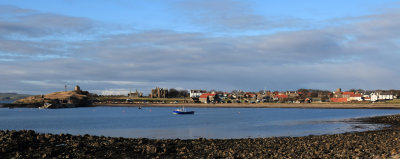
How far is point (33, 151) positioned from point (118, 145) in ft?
17.7

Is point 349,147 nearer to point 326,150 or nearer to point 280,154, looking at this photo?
point 326,150

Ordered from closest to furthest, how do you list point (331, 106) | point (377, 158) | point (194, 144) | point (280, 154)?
point (377, 158) → point (280, 154) → point (194, 144) → point (331, 106)

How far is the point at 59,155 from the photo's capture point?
22016mm

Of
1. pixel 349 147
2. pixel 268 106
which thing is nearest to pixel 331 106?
pixel 268 106

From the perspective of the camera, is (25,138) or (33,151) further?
(25,138)

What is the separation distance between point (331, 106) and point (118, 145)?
163105 millimetres

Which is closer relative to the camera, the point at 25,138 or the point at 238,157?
the point at 238,157

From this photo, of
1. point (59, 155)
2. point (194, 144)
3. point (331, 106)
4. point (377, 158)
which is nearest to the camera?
point (377, 158)

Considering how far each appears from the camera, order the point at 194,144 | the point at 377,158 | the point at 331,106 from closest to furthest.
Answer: the point at 377,158 < the point at 194,144 < the point at 331,106

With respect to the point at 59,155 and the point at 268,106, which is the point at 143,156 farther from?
the point at 268,106

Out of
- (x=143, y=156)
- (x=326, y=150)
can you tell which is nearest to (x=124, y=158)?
(x=143, y=156)

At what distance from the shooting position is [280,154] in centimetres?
2377

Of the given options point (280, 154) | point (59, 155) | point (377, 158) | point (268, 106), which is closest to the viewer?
point (377, 158)

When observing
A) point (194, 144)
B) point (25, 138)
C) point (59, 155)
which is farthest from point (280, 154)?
point (25, 138)
